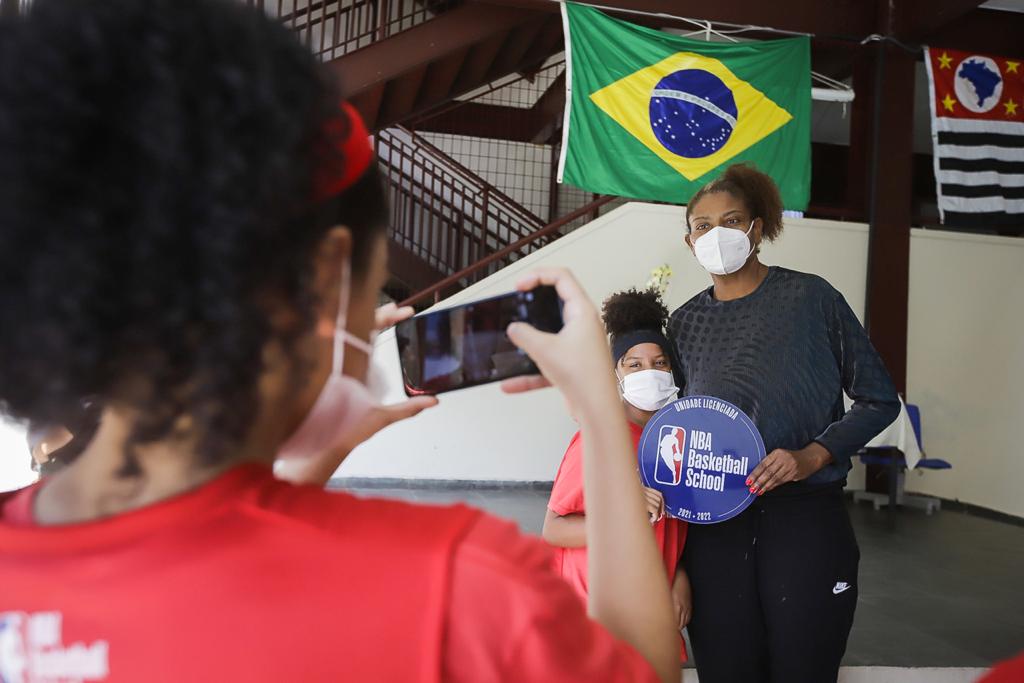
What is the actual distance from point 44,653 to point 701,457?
4.47 ft

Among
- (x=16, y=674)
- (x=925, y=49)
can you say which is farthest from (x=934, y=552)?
(x=16, y=674)

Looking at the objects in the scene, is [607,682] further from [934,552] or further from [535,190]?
[535,190]

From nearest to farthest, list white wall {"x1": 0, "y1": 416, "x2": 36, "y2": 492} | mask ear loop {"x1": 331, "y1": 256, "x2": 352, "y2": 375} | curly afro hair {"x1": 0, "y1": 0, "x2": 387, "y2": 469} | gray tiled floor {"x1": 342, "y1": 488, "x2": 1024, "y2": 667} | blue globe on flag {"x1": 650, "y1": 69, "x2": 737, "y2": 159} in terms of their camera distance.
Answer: curly afro hair {"x1": 0, "y1": 0, "x2": 387, "y2": 469}, mask ear loop {"x1": 331, "y1": 256, "x2": 352, "y2": 375}, white wall {"x1": 0, "y1": 416, "x2": 36, "y2": 492}, gray tiled floor {"x1": 342, "y1": 488, "x2": 1024, "y2": 667}, blue globe on flag {"x1": 650, "y1": 69, "x2": 737, "y2": 159}

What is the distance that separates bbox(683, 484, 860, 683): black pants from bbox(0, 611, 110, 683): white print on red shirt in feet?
4.33

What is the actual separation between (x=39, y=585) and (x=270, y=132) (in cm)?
32

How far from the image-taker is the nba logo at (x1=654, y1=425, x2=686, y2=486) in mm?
1688

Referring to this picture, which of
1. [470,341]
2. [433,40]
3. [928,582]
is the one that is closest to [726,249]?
[470,341]

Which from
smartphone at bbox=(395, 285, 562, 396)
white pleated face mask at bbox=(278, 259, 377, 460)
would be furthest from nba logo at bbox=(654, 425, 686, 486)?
white pleated face mask at bbox=(278, 259, 377, 460)

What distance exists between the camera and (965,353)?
267 inches

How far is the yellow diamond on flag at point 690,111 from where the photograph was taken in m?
5.24

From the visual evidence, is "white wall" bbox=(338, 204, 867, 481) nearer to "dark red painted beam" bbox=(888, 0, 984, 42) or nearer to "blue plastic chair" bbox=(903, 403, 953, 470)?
"blue plastic chair" bbox=(903, 403, 953, 470)

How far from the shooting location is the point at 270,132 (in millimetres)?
452

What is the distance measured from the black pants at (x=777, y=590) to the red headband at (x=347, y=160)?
1295 millimetres

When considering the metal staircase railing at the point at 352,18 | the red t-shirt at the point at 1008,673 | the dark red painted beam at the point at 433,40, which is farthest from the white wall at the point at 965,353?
the red t-shirt at the point at 1008,673
